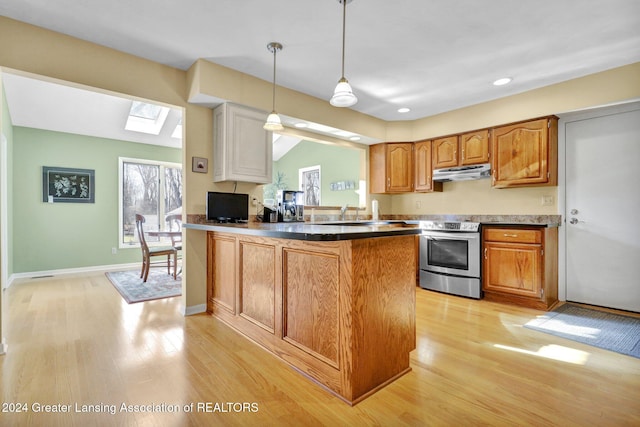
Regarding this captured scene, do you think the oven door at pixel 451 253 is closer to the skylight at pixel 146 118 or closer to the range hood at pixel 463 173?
the range hood at pixel 463 173

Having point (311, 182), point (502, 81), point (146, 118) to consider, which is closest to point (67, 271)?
point (146, 118)

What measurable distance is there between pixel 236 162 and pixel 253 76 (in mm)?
965

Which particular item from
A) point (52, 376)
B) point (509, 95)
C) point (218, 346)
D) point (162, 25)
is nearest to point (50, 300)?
point (52, 376)

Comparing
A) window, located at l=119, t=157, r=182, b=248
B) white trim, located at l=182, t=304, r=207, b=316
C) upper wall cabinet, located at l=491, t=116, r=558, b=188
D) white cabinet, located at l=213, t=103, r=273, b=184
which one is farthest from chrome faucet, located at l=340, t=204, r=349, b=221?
window, located at l=119, t=157, r=182, b=248

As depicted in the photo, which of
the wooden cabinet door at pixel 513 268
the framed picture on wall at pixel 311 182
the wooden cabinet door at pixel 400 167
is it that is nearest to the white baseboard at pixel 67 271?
the framed picture on wall at pixel 311 182

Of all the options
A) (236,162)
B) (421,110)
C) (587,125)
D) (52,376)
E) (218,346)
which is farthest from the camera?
(421,110)

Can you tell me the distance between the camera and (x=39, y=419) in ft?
5.06

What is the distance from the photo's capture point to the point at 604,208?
11.2ft

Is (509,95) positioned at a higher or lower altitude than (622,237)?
higher

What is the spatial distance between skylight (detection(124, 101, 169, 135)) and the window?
2.04 ft

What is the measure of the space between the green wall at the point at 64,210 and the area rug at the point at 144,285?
63cm

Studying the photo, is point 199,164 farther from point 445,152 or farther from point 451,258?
point 445,152

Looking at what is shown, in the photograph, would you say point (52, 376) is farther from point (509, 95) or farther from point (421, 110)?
point (509, 95)

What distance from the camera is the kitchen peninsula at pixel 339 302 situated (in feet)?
5.50
